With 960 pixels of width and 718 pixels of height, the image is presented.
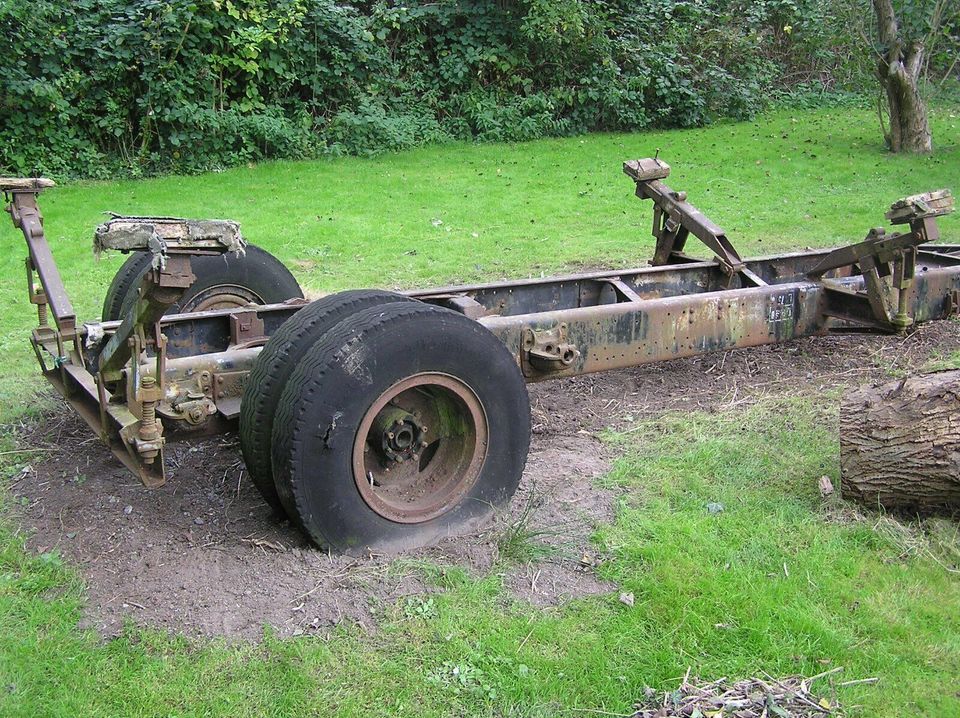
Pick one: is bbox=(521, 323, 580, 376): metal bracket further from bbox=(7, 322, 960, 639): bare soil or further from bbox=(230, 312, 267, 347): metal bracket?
bbox=(230, 312, 267, 347): metal bracket

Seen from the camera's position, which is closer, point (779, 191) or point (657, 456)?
point (657, 456)

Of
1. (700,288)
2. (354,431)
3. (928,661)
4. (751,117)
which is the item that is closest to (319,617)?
(354,431)

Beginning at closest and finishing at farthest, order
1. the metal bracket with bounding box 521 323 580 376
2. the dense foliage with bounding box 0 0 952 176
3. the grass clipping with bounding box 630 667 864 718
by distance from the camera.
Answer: the grass clipping with bounding box 630 667 864 718 < the metal bracket with bounding box 521 323 580 376 < the dense foliage with bounding box 0 0 952 176

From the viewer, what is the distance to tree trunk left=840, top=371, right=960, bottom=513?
397 centimetres

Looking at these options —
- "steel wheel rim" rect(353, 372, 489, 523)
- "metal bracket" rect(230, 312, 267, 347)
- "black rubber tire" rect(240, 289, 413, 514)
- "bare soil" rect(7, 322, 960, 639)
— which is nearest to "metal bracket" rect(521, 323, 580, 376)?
"bare soil" rect(7, 322, 960, 639)

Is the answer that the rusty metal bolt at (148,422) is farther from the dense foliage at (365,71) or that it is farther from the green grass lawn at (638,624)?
the dense foliage at (365,71)

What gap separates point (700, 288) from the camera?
21.4 feet

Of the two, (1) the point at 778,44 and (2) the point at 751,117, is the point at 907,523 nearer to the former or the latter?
(2) the point at 751,117

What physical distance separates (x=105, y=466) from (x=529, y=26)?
13517 mm

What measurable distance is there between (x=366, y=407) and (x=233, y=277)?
2.44 m

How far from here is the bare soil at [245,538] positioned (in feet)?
11.4

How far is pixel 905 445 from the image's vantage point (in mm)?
4051

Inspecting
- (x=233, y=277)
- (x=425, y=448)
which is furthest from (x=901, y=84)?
(x=425, y=448)

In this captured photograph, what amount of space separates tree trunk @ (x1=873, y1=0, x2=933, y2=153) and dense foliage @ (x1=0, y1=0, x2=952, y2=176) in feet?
2.10
